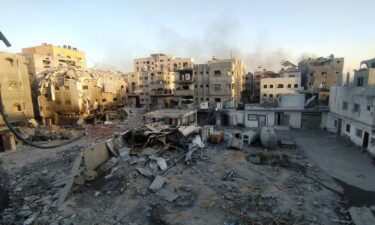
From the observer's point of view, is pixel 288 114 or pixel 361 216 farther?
pixel 288 114

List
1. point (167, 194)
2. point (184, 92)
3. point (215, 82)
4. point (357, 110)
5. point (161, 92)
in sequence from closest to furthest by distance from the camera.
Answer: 1. point (167, 194)
2. point (357, 110)
3. point (215, 82)
4. point (184, 92)
5. point (161, 92)

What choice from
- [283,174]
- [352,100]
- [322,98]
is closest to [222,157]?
[283,174]

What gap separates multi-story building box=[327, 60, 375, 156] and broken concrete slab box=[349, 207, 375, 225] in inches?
366

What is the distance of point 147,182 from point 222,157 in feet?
22.2

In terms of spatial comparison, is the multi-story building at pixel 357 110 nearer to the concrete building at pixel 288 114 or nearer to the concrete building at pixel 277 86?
the concrete building at pixel 288 114

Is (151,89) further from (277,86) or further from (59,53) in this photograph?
(277,86)

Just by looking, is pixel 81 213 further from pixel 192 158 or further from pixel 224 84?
pixel 224 84

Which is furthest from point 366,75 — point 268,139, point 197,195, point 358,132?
point 197,195

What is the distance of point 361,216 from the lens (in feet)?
28.7

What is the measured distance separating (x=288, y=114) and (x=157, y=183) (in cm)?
2153

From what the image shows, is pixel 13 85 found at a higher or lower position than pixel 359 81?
higher

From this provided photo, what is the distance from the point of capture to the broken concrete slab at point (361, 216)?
8.39m

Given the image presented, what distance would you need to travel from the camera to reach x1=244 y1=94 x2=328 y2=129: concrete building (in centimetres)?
2550

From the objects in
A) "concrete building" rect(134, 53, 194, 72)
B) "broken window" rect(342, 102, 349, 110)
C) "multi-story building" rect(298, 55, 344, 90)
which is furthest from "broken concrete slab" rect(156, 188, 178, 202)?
"concrete building" rect(134, 53, 194, 72)
